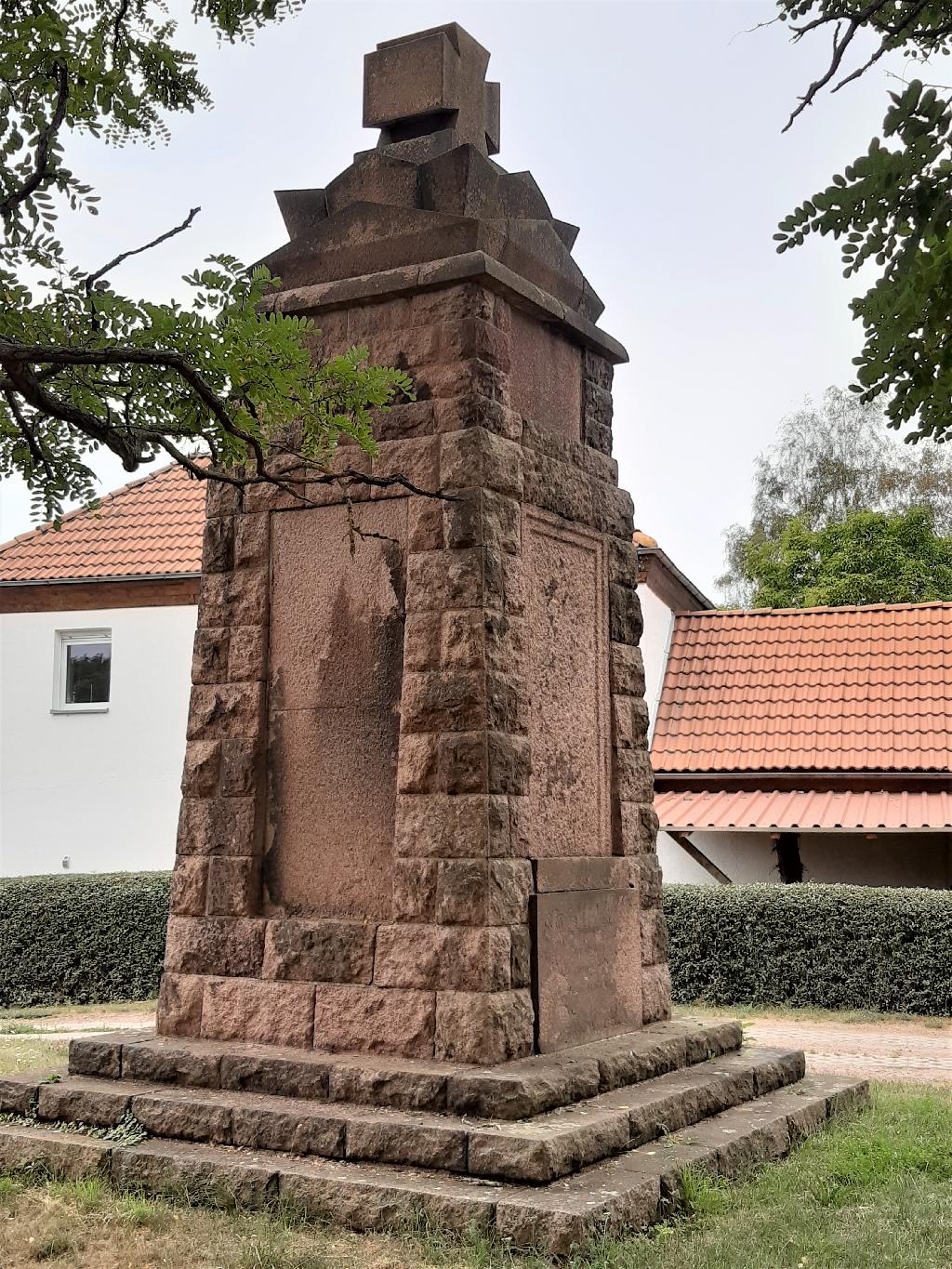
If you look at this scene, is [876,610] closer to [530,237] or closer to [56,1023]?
[56,1023]

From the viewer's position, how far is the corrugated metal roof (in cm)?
1488

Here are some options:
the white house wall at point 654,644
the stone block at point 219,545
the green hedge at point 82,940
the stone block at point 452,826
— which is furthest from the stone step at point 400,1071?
the white house wall at point 654,644

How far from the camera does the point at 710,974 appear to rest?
1335 centimetres

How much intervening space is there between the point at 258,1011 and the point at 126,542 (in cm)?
1421

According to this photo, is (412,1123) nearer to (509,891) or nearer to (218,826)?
(509,891)

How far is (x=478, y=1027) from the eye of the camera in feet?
18.8

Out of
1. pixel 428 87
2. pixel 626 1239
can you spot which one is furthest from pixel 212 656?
pixel 626 1239

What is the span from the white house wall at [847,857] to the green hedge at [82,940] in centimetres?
625

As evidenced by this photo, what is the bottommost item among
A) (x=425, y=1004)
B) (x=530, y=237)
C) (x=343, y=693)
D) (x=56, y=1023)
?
(x=56, y=1023)

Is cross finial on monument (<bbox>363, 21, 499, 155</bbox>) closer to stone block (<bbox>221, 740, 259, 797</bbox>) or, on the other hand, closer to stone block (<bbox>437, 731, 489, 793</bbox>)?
stone block (<bbox>437, 731, 489, 793</bbox>)

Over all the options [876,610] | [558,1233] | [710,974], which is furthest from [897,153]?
[876,610]

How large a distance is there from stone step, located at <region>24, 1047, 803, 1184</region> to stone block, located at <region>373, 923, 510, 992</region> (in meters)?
0.57

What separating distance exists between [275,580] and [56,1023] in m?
7.28

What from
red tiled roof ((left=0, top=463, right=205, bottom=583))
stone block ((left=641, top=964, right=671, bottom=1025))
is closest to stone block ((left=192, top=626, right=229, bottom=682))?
stone block ((left=641, top=964, right=671, bottom=1025))
